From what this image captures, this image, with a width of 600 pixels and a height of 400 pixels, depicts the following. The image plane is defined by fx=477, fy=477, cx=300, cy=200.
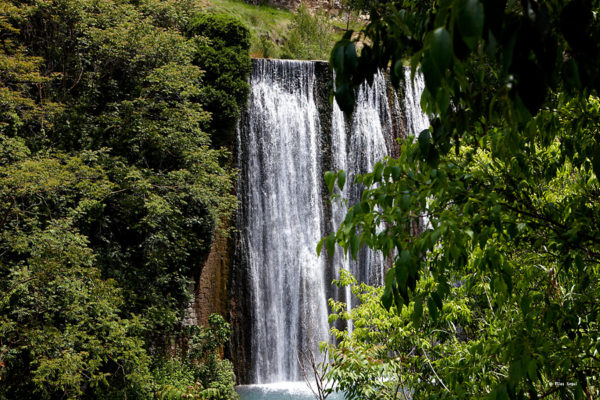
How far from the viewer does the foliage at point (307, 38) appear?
2141 cm

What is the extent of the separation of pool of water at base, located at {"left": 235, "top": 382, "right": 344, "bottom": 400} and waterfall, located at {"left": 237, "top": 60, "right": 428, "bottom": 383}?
0.50 m

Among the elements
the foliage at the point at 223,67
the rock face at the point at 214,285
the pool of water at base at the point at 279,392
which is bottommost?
the pool of water at base at the point at 279,392

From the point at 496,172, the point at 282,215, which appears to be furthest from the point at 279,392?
the point at 496,172

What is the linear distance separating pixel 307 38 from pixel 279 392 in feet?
53.9

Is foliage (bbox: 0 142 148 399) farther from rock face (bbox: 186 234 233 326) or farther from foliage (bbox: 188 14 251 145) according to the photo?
foliage (bbox: 188 14 251 145)

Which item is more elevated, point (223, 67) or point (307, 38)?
point (307, 38)

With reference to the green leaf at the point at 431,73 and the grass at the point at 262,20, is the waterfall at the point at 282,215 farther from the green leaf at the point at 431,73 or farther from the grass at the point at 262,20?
the green leaf at the point at 431,73

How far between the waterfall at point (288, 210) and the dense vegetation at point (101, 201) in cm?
227

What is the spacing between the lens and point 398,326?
5.23 metres

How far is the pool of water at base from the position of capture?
11797mm

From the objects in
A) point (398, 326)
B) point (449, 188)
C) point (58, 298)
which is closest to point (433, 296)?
point (449, 188)

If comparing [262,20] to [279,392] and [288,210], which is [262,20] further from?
[279,392]

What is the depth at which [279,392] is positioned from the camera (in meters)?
12.4

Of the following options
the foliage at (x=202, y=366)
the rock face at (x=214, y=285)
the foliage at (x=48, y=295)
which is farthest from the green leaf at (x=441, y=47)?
the rock face at (x=214, y=285)
